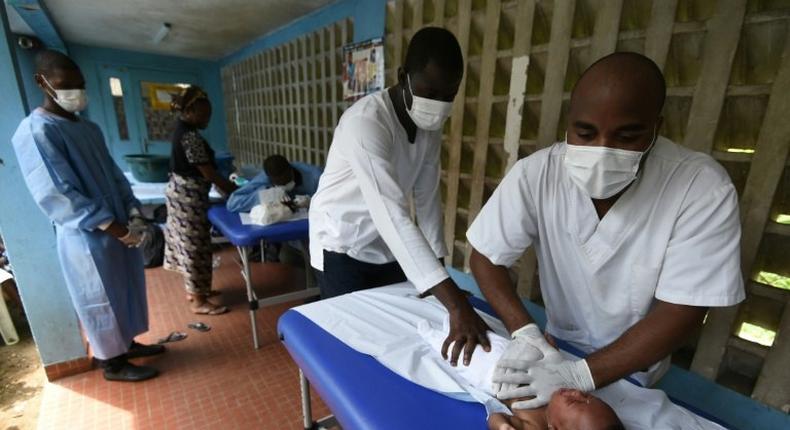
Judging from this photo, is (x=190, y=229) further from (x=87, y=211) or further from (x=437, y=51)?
(x=437, y=51)

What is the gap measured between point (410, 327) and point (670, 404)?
68 cm

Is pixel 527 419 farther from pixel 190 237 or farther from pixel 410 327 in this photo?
pixel 190 237

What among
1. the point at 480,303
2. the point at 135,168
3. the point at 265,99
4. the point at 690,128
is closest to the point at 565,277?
the point at 480,303

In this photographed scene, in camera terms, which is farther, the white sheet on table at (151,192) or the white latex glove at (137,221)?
the white sheet on table at (151,192)

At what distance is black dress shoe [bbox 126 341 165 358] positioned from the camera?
2.30 meters

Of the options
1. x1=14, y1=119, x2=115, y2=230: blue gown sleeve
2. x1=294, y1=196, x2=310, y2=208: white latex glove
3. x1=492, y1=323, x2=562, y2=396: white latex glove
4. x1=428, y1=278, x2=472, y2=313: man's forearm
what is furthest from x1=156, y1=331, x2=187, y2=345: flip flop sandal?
x1=492, y1=323, x2=562, y2=396: white latex glove

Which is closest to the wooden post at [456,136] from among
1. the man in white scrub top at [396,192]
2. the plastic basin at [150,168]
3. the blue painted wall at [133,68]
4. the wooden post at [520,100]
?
the wooden post at [520,100]

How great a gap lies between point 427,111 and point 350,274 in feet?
2.36

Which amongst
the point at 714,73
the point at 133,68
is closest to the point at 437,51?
the point at 714,73

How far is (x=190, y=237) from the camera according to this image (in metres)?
2.75

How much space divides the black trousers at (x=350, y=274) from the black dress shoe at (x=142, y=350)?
5.13 ft

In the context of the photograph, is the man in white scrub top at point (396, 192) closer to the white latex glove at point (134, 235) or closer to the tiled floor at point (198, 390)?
the tiled floor at point (198, 390)

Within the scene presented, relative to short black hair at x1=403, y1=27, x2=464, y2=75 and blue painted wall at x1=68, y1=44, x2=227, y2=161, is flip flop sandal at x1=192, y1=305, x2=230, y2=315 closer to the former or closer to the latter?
short black hair at x1=403, y1=27, x2=464, y2=75

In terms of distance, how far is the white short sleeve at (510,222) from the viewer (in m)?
1.15
